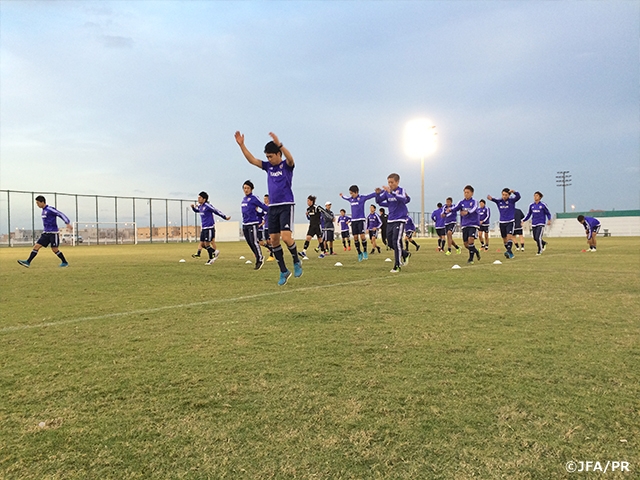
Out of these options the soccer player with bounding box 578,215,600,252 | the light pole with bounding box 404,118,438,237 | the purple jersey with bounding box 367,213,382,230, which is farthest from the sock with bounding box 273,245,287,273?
the light pole with bounding box 404,118,438,237

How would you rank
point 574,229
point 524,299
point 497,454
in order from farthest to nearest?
point 574,229
point 524,299
point 497,454

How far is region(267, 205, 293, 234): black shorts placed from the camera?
8.33 meters

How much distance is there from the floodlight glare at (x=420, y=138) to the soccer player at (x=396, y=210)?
41943 mm

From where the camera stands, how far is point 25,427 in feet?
7.59

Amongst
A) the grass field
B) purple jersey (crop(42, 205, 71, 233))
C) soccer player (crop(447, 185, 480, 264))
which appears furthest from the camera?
soccer player (crop(447, 185, 480, 264))

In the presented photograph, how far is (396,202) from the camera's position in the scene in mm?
10742

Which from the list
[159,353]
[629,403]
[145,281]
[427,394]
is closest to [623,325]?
[629,403]

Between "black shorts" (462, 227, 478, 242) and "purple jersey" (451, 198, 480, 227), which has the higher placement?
"purple jersey" (451, 198, 480, 227)

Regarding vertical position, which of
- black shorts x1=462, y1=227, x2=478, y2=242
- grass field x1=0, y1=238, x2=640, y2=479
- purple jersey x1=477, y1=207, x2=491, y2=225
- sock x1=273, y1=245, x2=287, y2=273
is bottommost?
grass field x1=0, y1=238, x2=640, y2=479

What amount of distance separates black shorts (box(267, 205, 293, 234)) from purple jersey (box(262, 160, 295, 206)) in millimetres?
119

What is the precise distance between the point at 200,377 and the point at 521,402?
6.55 feet

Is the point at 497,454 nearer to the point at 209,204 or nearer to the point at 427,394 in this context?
the point at 427,394

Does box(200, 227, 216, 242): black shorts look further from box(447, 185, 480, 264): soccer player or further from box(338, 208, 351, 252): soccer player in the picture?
box(338, 208, 351, 252): soccer player

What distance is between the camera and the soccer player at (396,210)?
10.5m
